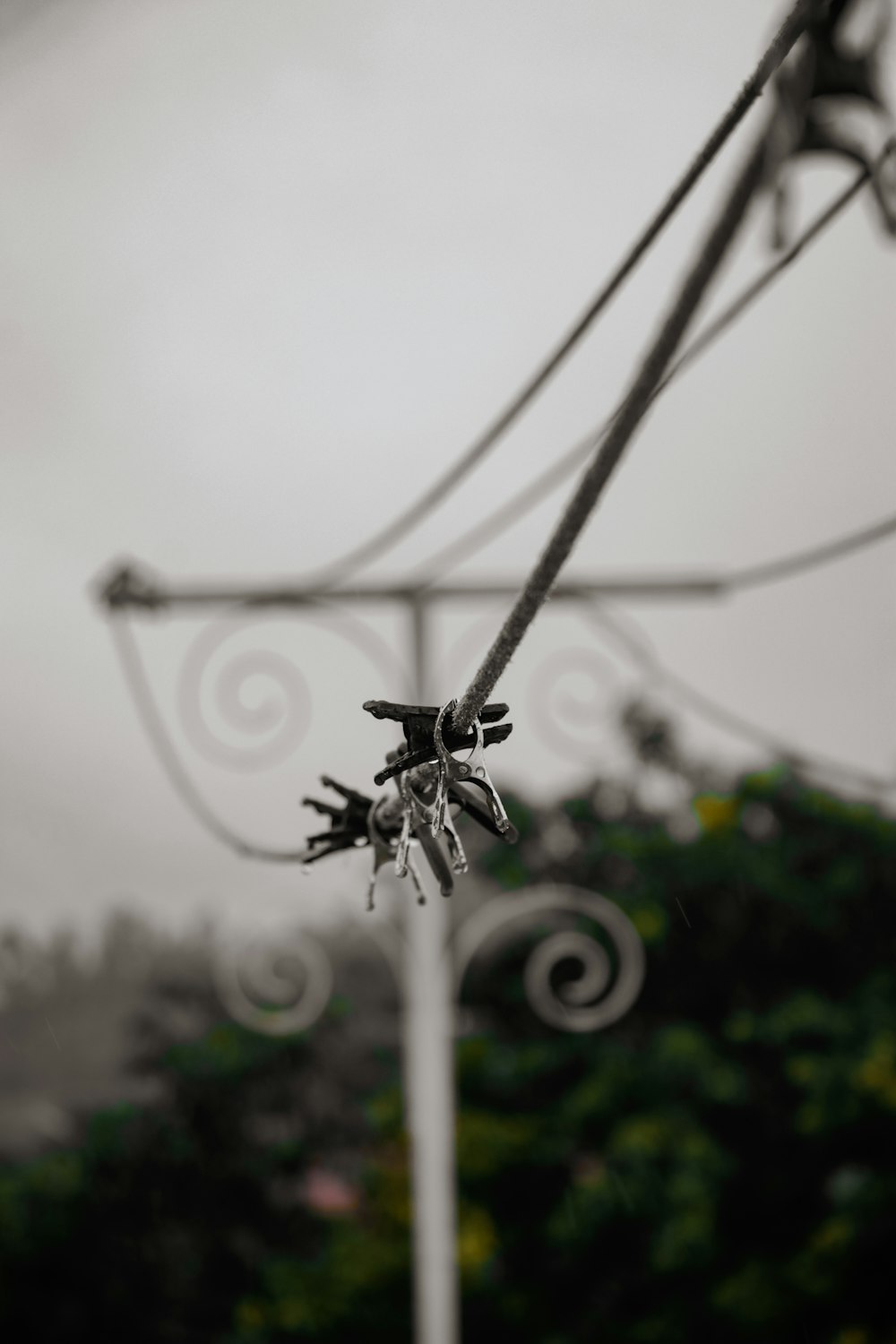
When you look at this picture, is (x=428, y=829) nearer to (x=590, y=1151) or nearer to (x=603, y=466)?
(x=603, y=466)

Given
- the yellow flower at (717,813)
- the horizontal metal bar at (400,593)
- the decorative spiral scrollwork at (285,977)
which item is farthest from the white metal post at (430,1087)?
the yellow flower at (717,813)

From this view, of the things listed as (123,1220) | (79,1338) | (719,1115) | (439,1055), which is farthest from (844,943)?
(79,1338)

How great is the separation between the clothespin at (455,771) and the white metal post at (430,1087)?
2.72ft

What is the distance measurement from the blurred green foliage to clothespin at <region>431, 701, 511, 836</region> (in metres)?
2.18

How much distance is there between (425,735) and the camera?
1.00ft

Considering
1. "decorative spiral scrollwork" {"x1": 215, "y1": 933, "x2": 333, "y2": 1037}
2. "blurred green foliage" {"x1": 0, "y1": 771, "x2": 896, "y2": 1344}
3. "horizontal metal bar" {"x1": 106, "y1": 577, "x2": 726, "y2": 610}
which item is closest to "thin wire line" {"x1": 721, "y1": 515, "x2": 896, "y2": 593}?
"horizontal metal bar" {"x1": 106, "y1": 577, "x2": 726, "y2": 610}

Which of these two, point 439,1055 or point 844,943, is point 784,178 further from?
point 844,943

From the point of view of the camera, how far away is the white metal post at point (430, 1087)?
1.14m

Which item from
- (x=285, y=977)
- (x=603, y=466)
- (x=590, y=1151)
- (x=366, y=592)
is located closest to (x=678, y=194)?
(x=603, y=466)

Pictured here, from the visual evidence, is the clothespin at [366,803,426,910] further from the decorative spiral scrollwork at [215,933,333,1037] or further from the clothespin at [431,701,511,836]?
the decorative spiral scrollwork at [215,933,333,1037]

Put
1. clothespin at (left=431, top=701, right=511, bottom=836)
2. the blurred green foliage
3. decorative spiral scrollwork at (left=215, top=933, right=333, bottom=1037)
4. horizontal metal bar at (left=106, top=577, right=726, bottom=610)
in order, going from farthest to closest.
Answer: the blurred green foliage, decorative spiral scrollwork at (left=215, top=933, right=333, bottom=1037), horizontal metal bar at (left=106, top=577, right=726, bottom=610), clothespin at (left=431, top=701, right=511, bottom=836)

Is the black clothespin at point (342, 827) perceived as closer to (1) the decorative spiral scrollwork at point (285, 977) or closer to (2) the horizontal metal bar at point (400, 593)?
(2) the horizontal metal bar at point (400, 593)

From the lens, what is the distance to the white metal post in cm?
114

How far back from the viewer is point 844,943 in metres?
2.48
